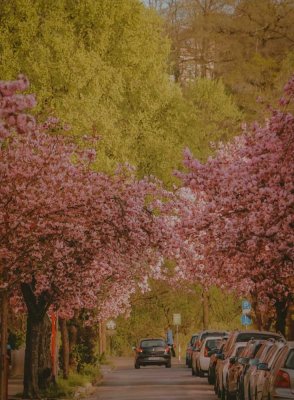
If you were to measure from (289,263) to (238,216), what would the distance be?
10.6 ft

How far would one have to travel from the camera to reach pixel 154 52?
1746 inches

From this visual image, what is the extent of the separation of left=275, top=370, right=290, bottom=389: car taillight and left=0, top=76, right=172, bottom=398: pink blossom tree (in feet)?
22.3

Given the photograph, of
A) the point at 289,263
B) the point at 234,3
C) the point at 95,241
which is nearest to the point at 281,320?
the point at 289,263

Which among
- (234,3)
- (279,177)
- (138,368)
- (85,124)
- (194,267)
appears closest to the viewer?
(279,177)

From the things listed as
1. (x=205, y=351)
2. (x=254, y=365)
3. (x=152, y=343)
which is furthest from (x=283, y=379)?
(x=152, y=343)

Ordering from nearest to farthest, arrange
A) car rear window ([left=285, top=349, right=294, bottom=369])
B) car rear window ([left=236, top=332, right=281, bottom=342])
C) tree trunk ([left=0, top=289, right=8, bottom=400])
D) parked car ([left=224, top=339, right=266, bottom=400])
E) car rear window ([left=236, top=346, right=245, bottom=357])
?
car rear window ([left=285, top=349, right=294, bottom=369]) < tree trunk ([left=0, top=289, right=8, bottom=400]) < parked car ([left=224, top=339, right=266, bottom=400]) < car rear window ([left=236, top=346, right=245, bottom=357]) < car rear window ([left=236, top=332, right=281, bottom=342])

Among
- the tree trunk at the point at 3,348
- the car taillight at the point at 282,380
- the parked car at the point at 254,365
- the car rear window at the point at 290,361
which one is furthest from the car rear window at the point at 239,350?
the car taillight at the point at 282,380

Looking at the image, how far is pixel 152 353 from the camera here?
58.2 m

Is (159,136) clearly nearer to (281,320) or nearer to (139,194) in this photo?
(281,320)

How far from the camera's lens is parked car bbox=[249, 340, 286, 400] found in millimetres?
19453

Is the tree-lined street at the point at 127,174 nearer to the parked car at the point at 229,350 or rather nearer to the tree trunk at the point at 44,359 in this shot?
the tree trunk at the point at 44,359

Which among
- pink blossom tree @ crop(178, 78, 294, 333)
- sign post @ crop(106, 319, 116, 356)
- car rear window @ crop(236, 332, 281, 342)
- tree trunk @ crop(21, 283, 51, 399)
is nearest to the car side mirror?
pink blossom tree @ crop(178, 78, 294, 333)

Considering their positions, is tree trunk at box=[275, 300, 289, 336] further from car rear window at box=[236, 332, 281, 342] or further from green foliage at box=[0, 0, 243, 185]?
car rear window at box=[236, 332, 281, 342]

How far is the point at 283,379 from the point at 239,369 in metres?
7.54
